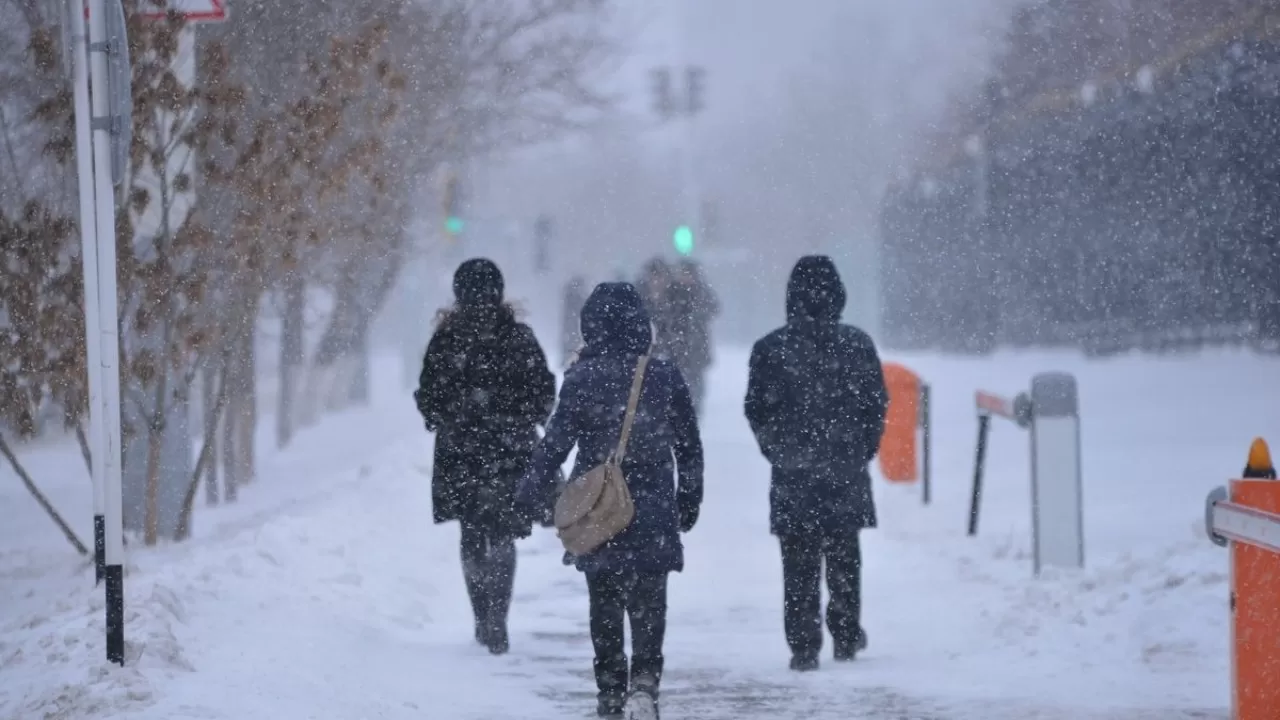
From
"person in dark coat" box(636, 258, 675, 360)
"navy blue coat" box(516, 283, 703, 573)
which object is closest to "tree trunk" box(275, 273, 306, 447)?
"person in dark coat" box(636, 258, 675, 360)

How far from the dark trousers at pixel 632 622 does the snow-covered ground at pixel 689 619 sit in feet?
1.28

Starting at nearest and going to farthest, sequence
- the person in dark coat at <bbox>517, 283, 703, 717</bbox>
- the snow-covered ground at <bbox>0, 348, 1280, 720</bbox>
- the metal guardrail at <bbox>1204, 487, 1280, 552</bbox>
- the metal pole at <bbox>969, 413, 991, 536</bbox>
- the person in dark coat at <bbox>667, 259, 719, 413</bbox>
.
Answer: the metal guardrail at <bbox>1204, 487, 1280, 552</bbox>, the person in dark coat at <bbox>517, 283, 703, 717</bbox>, the snow-covered ground at <bbox>0, 348, 1280, 720</bbox>, the metal pole at <bbox>969, 413, 991, 536</bbox>, the person in dark coat at <bbox>667, 259, 719, 413</bbox>

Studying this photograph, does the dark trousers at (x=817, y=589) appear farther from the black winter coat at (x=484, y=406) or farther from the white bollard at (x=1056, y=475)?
the white bollard at (x=1056, y=475)

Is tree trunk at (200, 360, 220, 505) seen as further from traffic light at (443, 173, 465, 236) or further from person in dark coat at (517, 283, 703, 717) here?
traffic light at (443, 173, 465, 236)

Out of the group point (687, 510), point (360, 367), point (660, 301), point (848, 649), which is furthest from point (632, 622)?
point (360, 367)

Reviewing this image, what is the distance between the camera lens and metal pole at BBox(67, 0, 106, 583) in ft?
20.1

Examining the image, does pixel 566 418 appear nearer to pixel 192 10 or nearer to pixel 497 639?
pixel 497 639

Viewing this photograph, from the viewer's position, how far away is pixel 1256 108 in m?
17.1

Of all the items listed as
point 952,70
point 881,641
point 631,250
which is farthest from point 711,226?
point 631,250

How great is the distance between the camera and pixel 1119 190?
20469 mm

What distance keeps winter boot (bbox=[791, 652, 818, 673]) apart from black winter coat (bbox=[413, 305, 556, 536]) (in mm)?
1474

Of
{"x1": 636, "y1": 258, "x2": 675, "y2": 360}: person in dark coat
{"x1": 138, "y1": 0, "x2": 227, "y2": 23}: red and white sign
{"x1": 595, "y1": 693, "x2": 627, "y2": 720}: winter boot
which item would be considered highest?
{"x1": 138, "y1": 0, "x2": 227, "y2": 23}: red and white sign

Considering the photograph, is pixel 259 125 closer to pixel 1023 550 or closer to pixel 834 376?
pixel 834 376

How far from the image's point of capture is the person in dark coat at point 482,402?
7.88 meters
